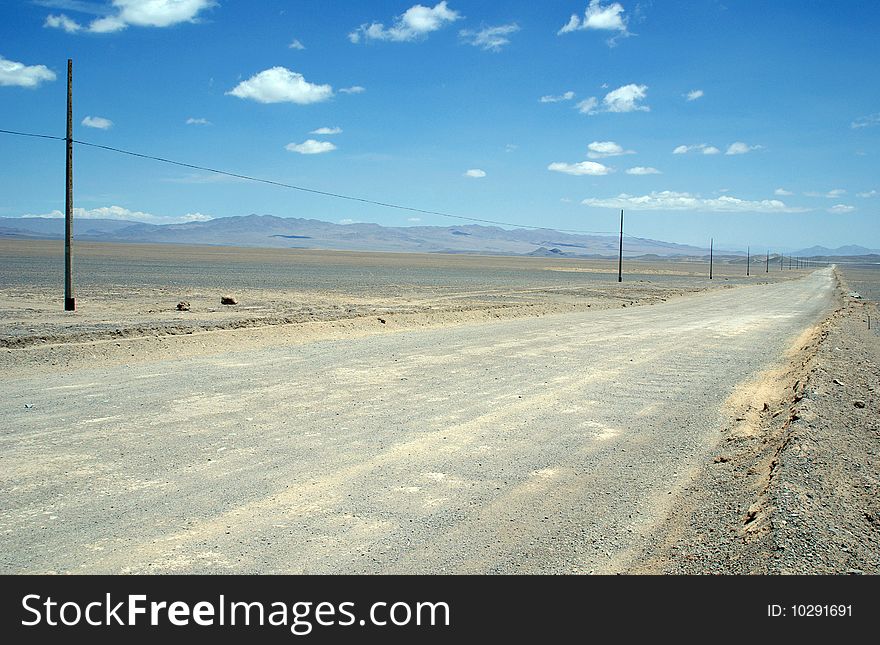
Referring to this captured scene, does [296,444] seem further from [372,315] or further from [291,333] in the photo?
[372,315]

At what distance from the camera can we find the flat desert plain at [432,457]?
4.89 metres

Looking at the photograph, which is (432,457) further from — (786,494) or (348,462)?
(786,494)

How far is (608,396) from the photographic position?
10578mm

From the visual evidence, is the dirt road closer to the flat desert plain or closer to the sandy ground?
the flat desert plain

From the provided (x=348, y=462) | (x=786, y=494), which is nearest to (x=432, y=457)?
(x=348, y=462)

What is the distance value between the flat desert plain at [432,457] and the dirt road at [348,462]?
0.10 feet

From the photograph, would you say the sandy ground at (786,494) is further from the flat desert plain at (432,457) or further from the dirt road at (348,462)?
the dirt road at (348,462)

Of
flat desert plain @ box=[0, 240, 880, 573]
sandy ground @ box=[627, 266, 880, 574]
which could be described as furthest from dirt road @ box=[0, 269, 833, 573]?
sandy ground @ box=[627, 266, 880, 574]

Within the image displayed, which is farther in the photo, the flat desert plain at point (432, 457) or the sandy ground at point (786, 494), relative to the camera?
the flat desert plain at point (432, 457)

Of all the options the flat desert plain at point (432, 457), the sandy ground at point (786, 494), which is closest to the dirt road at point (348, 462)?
the flat desert plain at point (432, 457)

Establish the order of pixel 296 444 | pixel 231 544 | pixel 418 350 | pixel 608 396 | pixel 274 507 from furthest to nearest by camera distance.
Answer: pixel 418 350
pixel 608 396
pixel 296 444
pixel 274 507
pixel 231 544
